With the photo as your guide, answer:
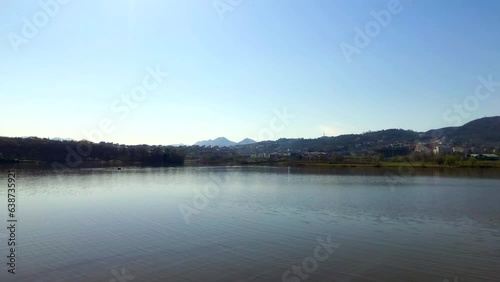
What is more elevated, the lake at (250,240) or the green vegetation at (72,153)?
the green vegetation at (72,153)

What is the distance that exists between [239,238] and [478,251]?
868 cm

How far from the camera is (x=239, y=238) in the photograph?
1543 centimetres

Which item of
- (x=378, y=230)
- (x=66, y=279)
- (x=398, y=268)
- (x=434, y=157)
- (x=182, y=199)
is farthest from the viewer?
(x=434, y=157)

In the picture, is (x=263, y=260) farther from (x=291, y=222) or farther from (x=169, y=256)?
(x=291, y=222)

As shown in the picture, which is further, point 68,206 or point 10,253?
point 68,206

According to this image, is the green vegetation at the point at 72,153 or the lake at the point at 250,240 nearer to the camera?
the lake at the point at 250,240

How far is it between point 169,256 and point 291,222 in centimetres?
780

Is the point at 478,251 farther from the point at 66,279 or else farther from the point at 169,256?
the point at 66,279

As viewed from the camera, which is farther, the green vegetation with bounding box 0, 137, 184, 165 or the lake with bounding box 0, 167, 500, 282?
the green vegetation with bounding box 0, 137, 184, 165

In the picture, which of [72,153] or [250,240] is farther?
[72,153]

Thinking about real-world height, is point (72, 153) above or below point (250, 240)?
above

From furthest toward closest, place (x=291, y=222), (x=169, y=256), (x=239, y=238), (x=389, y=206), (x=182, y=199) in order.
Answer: (x=182, y=199) < (x=389, y=206) < (x=291, y=222) < (x=239, y=238) < (x=169, y=256)

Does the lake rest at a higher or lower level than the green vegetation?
lower

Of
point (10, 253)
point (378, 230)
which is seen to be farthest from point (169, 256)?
point (378, 230)
